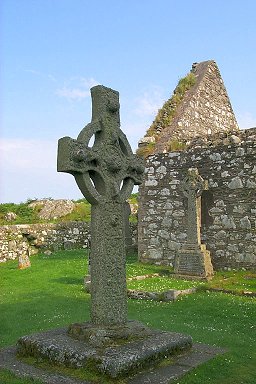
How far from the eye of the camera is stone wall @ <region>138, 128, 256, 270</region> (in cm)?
1248

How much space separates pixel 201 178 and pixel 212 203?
3.38 feet

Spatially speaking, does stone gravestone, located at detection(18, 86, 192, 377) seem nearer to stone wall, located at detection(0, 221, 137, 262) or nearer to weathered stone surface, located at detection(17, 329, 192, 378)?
weathered stone surface, located at detection(17, 329, 192, 378)

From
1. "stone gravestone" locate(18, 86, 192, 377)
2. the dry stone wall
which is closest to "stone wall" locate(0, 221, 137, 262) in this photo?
the dry stone wall

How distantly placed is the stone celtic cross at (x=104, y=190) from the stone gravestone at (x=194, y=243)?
7.05 metres

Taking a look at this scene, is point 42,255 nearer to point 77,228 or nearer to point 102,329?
point 77,228

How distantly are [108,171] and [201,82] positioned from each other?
1289 cm

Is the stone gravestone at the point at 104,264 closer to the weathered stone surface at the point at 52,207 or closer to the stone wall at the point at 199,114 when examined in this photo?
the stone wall at the point at 199,114

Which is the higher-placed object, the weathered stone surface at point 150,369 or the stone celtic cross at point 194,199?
the stone celtic cross at point 194,199

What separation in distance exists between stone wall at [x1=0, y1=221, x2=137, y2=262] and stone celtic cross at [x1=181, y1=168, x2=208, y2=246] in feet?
19.4

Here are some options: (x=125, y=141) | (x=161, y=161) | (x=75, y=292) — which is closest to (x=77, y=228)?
(x=161, y=161)

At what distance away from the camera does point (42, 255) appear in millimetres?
16578

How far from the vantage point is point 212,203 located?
13148mm

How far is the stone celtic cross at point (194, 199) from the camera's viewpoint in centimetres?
1227

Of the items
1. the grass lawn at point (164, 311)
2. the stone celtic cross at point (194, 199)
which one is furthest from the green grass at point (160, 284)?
the stone celtic cross at point (194, 199)
